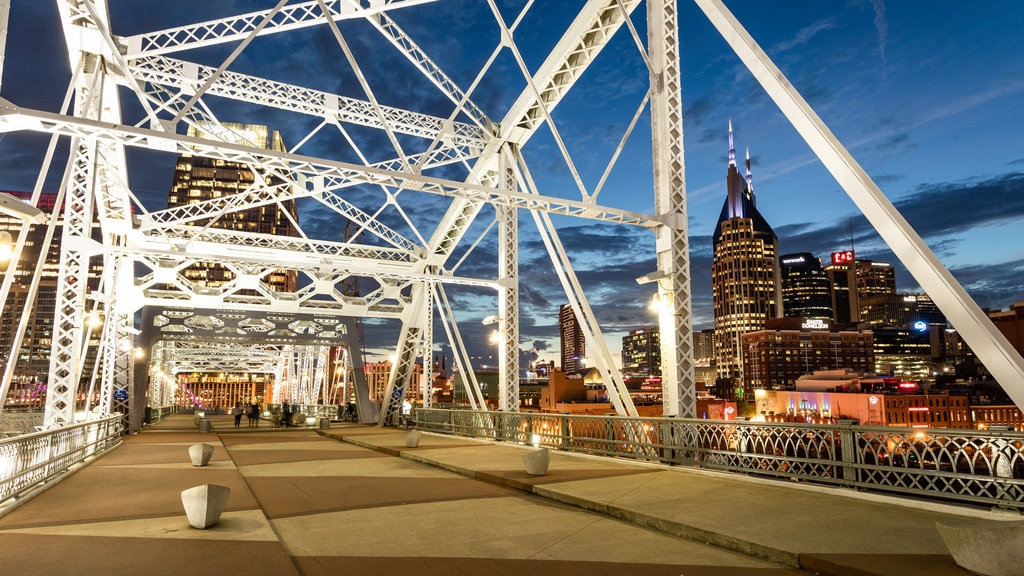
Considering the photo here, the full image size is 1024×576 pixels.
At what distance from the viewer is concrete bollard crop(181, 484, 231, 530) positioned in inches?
299

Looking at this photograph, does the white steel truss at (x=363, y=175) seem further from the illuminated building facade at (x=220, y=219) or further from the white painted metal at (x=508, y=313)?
the illuminated building facade at (x=220, y=219)

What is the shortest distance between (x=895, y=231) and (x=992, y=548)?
237 inches

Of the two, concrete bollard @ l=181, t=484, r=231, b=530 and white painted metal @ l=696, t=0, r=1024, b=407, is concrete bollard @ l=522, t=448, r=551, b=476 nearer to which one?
concrete bollard @ l=181, t=484, r=231, b=530

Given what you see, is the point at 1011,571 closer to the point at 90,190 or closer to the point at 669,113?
the point at 669,113

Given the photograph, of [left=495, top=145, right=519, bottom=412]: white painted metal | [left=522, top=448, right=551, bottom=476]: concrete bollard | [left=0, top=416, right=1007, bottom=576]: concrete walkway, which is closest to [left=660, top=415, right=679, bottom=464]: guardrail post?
[left=0, top=416, right=1007, bottom=576]: concrete walkway

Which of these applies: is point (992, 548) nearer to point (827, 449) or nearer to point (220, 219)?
point (827, 449)

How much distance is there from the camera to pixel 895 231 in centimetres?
986

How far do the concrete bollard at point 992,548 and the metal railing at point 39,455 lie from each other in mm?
11923

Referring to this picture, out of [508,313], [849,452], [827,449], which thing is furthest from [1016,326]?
[849,452]

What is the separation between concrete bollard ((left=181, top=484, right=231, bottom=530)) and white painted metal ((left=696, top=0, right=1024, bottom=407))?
9.91 meters

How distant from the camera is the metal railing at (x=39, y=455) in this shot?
962cm

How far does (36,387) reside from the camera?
137625 millimetres

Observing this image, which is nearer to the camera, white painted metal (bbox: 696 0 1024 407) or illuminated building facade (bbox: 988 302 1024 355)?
white painted metal (bbox: 696 0 1024 407)

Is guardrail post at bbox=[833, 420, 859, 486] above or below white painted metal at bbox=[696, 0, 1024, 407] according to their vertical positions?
below
